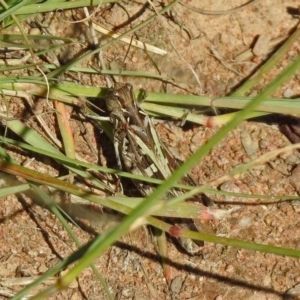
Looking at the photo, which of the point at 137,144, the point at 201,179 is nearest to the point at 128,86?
the point at 137,144

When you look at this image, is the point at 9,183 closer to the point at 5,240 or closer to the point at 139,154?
the point at 5,240

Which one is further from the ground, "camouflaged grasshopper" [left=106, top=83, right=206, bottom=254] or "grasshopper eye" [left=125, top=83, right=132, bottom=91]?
"grasshopper eye" [left=125, top=83, right=132, bottom=91]

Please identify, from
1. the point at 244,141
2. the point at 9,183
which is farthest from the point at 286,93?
the point at 9,183

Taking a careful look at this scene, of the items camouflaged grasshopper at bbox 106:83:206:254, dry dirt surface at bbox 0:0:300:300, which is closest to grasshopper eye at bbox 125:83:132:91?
camouflaged grasshopper at bbox 106:83:206:254

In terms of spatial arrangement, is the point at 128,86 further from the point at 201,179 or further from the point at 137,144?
the point at 201,179

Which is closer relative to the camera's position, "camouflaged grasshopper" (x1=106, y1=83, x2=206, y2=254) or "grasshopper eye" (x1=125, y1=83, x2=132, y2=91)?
"camouflaged grasshopper" (x1=106, y1=83, x2=206, y2=254)

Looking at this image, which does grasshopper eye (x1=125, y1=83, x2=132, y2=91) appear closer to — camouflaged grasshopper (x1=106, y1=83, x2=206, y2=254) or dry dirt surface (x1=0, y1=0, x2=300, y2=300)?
camouflaged grasshopper (x1=106, y1=83, x2=206, y2=254)

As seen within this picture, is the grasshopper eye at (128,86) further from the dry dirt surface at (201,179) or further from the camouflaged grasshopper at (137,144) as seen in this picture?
the dry dirt surface at (201,179)

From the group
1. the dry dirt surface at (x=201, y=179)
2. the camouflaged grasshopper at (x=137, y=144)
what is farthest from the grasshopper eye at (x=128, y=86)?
the dry dirt surface at (x=201, y=179)
